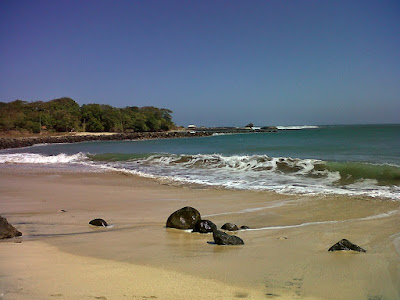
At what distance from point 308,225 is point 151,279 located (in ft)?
11.5

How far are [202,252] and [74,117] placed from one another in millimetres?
78559

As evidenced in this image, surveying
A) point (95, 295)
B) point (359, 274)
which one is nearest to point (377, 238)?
point (359, 274)

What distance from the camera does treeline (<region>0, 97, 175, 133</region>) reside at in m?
65.2

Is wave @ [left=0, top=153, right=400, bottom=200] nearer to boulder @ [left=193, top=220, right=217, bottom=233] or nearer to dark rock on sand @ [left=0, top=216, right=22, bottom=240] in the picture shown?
boulder @ [left=193, top=220, right=217, bottom=233]

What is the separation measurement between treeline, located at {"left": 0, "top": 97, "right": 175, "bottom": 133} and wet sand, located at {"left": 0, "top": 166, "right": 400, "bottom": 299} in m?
63.2

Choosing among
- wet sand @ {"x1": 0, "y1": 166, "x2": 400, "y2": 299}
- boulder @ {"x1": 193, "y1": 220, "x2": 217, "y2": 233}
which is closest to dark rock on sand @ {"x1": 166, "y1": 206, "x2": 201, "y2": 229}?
wet sand @ {"x1": 0, "y1": 166, "x2": 400, "y2": 299}

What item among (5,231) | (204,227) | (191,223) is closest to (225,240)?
(204,227)

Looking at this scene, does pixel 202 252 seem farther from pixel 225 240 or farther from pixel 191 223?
pixel 191 223

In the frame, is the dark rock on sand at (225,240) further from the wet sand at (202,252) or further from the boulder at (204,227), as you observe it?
the boulder at (204,227)

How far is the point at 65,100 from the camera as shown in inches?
3659

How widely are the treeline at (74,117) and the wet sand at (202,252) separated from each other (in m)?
63.2

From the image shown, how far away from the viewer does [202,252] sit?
13.5ft

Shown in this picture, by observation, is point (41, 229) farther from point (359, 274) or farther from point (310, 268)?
point (359, 274)

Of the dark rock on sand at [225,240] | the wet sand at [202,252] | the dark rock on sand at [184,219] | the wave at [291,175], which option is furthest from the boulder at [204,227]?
the wave at [291,175]
